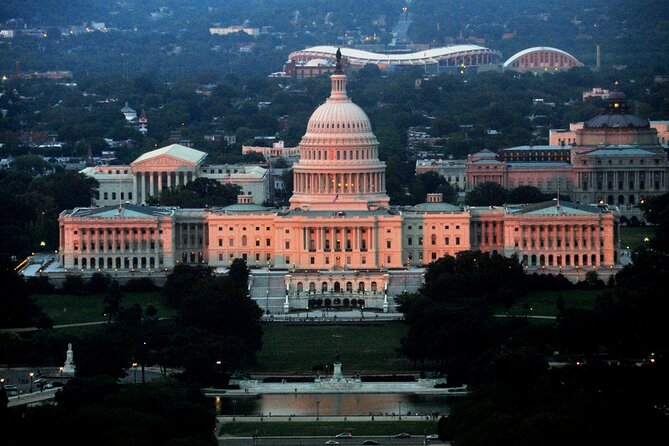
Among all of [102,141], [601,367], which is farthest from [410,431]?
[102,141]

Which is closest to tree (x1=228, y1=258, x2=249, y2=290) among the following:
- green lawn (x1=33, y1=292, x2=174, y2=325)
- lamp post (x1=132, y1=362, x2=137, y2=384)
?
green lawn (x1=33, y1=292, x2=174, y2=325)

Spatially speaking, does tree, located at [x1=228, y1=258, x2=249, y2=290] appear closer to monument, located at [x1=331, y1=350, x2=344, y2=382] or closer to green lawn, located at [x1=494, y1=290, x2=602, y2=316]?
green lawn, located at [x1=494, y1=290, x2=602, y2=316]

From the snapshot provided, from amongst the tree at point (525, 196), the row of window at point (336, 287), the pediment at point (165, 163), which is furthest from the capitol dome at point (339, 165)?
the pediment at point (165, 163)

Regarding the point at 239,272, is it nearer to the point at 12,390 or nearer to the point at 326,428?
the point at 12,390

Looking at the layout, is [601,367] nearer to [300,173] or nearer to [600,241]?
[600,241]

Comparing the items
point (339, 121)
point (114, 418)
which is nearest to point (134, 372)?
point (114, 418)

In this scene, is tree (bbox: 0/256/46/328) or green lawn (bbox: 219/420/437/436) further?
tree (bbox: 0/256/46/328)
